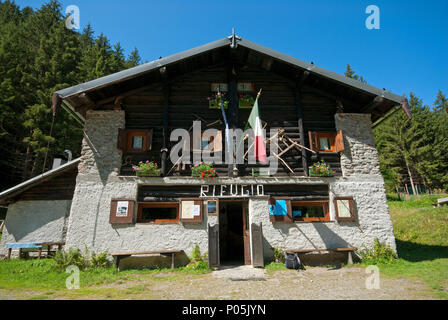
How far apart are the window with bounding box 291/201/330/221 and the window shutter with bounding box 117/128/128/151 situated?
22.4 ft

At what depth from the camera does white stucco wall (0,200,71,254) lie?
11.0m

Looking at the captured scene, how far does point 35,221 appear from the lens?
11.2 metres

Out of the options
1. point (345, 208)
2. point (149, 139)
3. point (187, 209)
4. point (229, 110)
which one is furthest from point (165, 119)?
point (345, 208)

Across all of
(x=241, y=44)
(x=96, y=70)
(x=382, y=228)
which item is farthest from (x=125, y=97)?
(x=96, y=70)

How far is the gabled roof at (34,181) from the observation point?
10.8 m

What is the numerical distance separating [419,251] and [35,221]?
16976 millimetres

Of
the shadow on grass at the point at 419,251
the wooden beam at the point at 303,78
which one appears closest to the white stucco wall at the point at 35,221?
the wooden beam at the point at 303,78

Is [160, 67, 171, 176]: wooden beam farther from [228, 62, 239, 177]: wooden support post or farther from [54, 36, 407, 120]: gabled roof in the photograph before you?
[228, 62, 239, 177]: wooden support post

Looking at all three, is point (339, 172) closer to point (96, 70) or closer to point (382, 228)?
point (382, 228)

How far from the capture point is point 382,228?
929cm

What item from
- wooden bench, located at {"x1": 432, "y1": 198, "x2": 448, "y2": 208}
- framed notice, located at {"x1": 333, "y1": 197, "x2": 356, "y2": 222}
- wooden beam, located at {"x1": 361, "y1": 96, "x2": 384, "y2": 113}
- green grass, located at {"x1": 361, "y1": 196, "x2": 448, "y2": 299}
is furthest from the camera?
wooden bench, located at {"x1": 432, "y1": 198, "x2": 448, "y2": 208}

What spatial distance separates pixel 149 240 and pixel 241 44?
8.14 m

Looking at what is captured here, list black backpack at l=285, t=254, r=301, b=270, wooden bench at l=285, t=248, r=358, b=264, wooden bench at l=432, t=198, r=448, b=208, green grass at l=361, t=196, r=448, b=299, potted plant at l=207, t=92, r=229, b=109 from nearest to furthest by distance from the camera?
green grass at l=361, t=196, r=448, b=299 < black backpack at l=285, t=254, r=301, b=270 < wooden bench at l=285, t=248, r=358, b=264 < potted plant at l=207, t=92, r=229, b=109 < wooden bench at l=432, t=198, r=448, b=208

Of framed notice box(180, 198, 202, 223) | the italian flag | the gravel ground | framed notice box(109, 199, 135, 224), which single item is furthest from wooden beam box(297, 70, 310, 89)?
framed notice box(109, 199, 135, 224)
